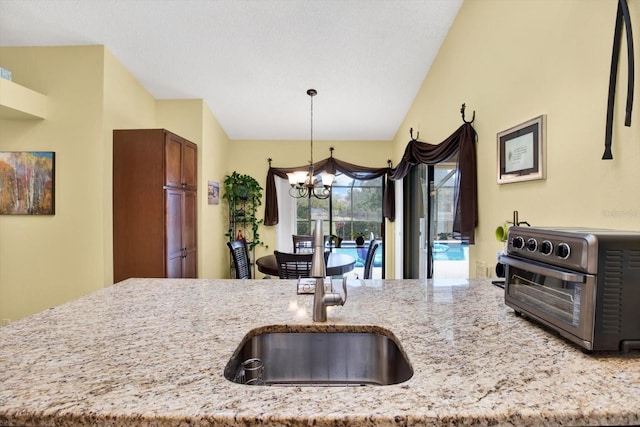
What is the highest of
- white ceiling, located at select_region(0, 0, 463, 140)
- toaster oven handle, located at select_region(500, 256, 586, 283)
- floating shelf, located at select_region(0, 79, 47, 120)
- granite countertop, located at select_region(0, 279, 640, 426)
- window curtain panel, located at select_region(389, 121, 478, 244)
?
white ceiling, located at select_region(0, 0, 463, 140)

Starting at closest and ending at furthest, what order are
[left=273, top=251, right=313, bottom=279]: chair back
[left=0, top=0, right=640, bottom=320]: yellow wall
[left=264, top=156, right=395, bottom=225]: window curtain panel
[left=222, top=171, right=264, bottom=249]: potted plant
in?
[left=0, top=0, right=640, bottom=320]: yellow wall
[left=273, top=251, right=313, bottom=279]: chair back
[left=222, top=171, right=264, bottom=249]: potted plant
[left=264, top=156, right=395, bottom=225]: window curtain panel

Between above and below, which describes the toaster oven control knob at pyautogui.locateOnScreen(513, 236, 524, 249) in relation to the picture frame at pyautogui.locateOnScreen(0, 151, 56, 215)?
below

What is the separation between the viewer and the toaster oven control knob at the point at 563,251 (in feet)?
2.95

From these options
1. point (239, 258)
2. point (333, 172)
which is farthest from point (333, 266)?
point (333, 172)

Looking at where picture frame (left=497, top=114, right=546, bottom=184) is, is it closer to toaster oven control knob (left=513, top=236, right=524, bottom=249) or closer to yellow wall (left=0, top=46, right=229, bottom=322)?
toaster oven control knob (left=513, top=236, right=524, bottom=249)

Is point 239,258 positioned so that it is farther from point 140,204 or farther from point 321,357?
point 321,357

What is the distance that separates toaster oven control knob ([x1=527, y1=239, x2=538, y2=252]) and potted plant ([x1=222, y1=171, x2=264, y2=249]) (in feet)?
14.3

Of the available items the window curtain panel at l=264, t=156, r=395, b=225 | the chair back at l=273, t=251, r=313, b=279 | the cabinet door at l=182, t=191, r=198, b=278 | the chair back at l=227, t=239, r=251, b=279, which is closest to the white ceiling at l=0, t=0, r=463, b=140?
the window curtain panel at l=264, t=156, r=395, b=225

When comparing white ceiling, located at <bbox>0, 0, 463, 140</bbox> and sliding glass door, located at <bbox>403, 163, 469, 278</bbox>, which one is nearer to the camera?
white ceiling, located at <bbox>0, 0, 463, 140</bbox>

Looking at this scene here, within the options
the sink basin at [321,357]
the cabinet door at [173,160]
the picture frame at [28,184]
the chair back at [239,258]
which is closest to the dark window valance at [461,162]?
the sink basin at [321,357]

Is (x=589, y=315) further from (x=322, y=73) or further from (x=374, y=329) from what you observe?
(x=322, y=73)

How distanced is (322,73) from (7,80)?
2762 mm

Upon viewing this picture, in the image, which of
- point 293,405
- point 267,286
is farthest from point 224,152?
point 293,405

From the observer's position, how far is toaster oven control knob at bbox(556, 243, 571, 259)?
90 cm
